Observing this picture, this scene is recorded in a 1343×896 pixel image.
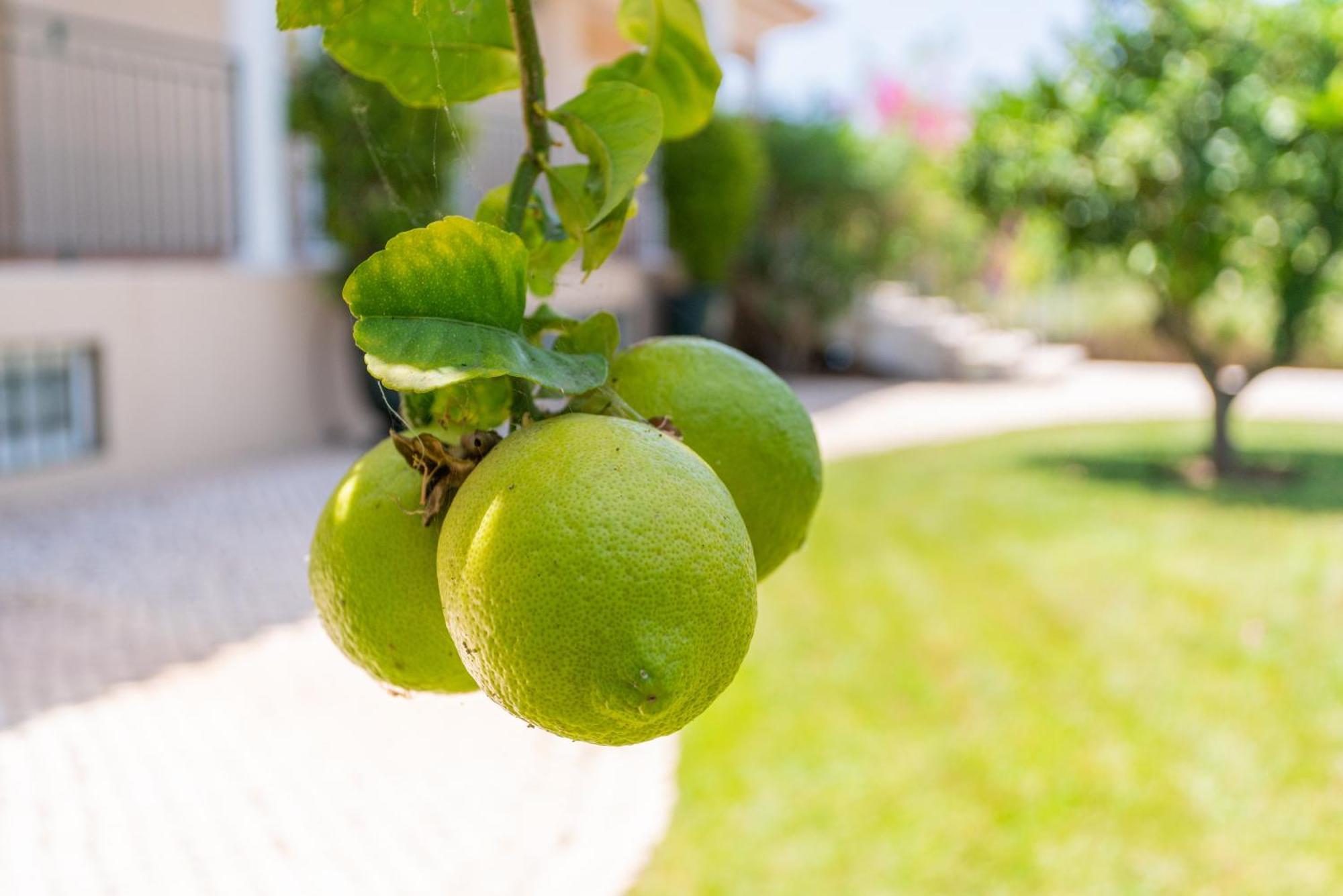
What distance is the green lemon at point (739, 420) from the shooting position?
69cm

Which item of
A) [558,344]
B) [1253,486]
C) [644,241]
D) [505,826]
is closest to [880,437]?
[1253,486]

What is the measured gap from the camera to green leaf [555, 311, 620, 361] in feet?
2.10

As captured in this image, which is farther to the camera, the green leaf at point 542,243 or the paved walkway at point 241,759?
the paved walkway at point 241,759

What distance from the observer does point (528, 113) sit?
0.61 meters

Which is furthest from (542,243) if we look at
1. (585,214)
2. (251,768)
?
(251,768)

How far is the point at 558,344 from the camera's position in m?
0.64

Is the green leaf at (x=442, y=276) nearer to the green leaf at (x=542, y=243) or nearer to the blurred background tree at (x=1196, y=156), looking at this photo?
the green leaf at (x=542, y=243)

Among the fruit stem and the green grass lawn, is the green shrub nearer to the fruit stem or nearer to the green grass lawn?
the green grass lawn

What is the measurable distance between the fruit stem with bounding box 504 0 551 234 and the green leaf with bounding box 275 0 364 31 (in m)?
0.08

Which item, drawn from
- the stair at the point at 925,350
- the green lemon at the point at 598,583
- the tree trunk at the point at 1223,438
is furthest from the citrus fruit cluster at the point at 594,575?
the stair at the point at 925,350

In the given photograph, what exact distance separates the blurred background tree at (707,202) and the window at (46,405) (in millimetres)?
6498

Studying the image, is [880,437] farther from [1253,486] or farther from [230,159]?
[230,159]

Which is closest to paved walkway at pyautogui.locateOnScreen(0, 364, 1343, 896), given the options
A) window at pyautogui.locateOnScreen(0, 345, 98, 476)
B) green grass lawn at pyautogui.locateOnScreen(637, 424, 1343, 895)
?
green grass lawn at pyautogui.locateOnScreen(637, 424, 1343, 895)

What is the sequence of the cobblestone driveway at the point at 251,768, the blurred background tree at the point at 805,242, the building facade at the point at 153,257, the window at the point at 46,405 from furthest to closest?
the blurred background tree at the point at 805,242 < the building facade at the point at 153,257 < the window at the point at 46,405 < the cobblestone driveway at the point at 251,768
